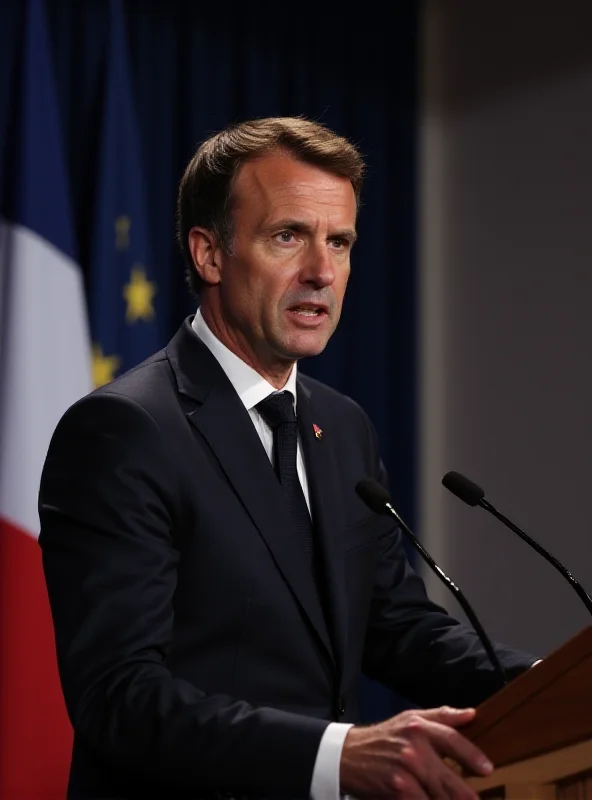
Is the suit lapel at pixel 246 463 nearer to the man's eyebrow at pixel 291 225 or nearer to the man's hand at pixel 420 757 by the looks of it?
the man's eyebrow at pixel 291 225

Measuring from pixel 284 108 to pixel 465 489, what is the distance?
290 cm

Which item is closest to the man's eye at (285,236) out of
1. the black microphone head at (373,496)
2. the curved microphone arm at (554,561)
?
the black microphone head at (373,496)

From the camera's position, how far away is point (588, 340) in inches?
177

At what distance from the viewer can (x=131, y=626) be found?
6.19ft

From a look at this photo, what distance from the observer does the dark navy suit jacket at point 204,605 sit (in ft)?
5.88

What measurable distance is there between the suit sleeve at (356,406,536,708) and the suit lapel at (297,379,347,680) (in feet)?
0.66

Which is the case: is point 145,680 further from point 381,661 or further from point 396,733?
point 381,661

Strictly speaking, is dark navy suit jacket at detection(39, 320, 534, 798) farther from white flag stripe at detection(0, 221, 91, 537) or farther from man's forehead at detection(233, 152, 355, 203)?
white flag stripe at detection(0, 221, 91, 537)

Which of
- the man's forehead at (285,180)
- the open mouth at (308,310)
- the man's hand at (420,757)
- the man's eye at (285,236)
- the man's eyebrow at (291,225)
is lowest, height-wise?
the man's hand at (420,757)

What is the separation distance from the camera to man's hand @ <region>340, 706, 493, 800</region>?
156 centimetres

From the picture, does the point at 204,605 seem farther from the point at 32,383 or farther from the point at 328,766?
the point at 32,383

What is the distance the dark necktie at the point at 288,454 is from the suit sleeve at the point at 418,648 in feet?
0.93

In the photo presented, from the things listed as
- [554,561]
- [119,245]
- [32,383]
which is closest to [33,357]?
[32,383]

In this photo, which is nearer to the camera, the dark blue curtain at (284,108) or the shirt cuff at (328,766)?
the shirt cuff at (328,766)
